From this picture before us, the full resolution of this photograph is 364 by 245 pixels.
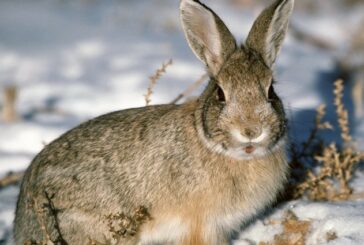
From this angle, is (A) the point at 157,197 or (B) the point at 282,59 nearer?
(A) the point at 157,197

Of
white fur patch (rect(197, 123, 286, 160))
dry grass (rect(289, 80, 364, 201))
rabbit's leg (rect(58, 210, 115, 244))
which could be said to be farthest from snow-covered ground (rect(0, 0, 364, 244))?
rabbit's leg (rect(58, 210, 115, 244))

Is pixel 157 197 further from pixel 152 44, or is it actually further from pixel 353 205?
pixel 152 44

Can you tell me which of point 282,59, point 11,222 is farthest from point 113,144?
point 282,59

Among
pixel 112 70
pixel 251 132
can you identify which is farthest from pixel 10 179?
pixel 112 70

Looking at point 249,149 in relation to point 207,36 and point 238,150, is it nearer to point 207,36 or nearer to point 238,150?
point 238,150

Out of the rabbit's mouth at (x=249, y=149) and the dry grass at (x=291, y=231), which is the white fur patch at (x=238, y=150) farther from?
the dry grass at (x=291, y=231)

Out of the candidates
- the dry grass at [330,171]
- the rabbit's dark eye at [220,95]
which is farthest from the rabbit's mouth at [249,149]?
the dry grass at [330,171]
